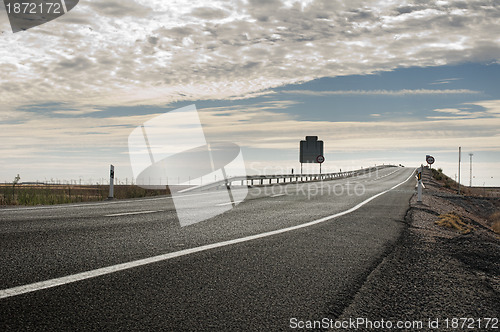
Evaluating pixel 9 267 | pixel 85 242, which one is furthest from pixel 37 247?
pixel 9 267

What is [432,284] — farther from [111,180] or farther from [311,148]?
[311,148]

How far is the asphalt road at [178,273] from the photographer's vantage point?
138 inches

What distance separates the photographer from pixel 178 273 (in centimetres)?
490

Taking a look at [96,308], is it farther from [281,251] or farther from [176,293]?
[281,251]

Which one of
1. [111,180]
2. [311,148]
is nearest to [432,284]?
[111,180]

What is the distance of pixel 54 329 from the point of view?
10.4 feet

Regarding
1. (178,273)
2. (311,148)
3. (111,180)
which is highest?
(311,148)

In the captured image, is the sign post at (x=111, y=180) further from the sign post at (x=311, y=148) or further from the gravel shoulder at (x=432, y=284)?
the sign post at (x=311, y=148)

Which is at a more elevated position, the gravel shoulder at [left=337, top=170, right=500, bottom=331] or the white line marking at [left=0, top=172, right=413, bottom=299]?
the white line marking at [left=0, top=172, right=413, bottom=299]

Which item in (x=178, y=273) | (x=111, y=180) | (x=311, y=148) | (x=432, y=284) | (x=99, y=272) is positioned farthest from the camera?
(x=311, y=148)

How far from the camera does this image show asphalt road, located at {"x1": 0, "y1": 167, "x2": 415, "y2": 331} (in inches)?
138

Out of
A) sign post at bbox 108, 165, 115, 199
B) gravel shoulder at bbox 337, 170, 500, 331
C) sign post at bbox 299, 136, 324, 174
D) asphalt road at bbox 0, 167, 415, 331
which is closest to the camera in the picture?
asphalt road at bbox 0, 167, 415, 331

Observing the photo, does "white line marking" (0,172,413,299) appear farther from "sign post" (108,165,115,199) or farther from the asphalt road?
"sign post" (108,165,115,199)

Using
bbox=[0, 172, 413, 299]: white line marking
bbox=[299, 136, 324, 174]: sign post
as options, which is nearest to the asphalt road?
bbox=[0, 172, 413, 299]: white line marking
